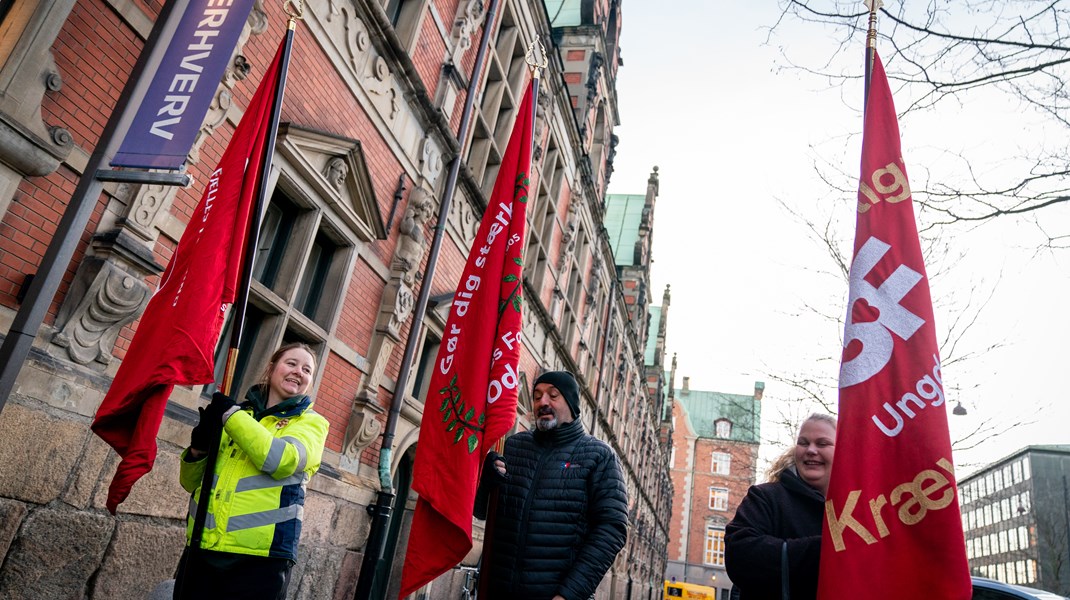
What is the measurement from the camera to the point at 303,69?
6.05m

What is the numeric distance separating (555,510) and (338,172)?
4493mm

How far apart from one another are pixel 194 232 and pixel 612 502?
2.49 metres

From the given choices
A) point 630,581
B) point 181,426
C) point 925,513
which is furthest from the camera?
point 630,581

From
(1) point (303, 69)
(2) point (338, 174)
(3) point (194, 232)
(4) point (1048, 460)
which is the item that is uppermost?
(4) point (1048, 460)

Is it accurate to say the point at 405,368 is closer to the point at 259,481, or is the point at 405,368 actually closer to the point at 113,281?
the point at 113,281

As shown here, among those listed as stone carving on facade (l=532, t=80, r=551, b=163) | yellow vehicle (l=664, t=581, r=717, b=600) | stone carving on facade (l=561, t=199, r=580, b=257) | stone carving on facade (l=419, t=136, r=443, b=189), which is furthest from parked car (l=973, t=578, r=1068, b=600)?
yellow vehicle (l=664, t=581, r=717, b=600)

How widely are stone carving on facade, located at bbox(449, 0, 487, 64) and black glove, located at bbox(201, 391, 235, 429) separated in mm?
7423

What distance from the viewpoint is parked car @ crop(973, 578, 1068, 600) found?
4855 mm

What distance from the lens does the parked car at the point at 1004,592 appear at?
486 cm

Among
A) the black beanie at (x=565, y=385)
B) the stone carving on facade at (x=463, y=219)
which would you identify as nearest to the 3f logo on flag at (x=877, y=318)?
the black beanie at (x=565, y=385)

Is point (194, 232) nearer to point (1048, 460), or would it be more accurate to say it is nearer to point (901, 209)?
point (901, 209)

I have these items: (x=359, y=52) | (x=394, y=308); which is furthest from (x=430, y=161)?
(x=394, y=308)

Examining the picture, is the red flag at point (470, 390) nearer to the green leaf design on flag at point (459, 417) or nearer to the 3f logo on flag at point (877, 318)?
the green leaf design on flag at point (459, 417)

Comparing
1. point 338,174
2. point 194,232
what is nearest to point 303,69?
point 338,174
